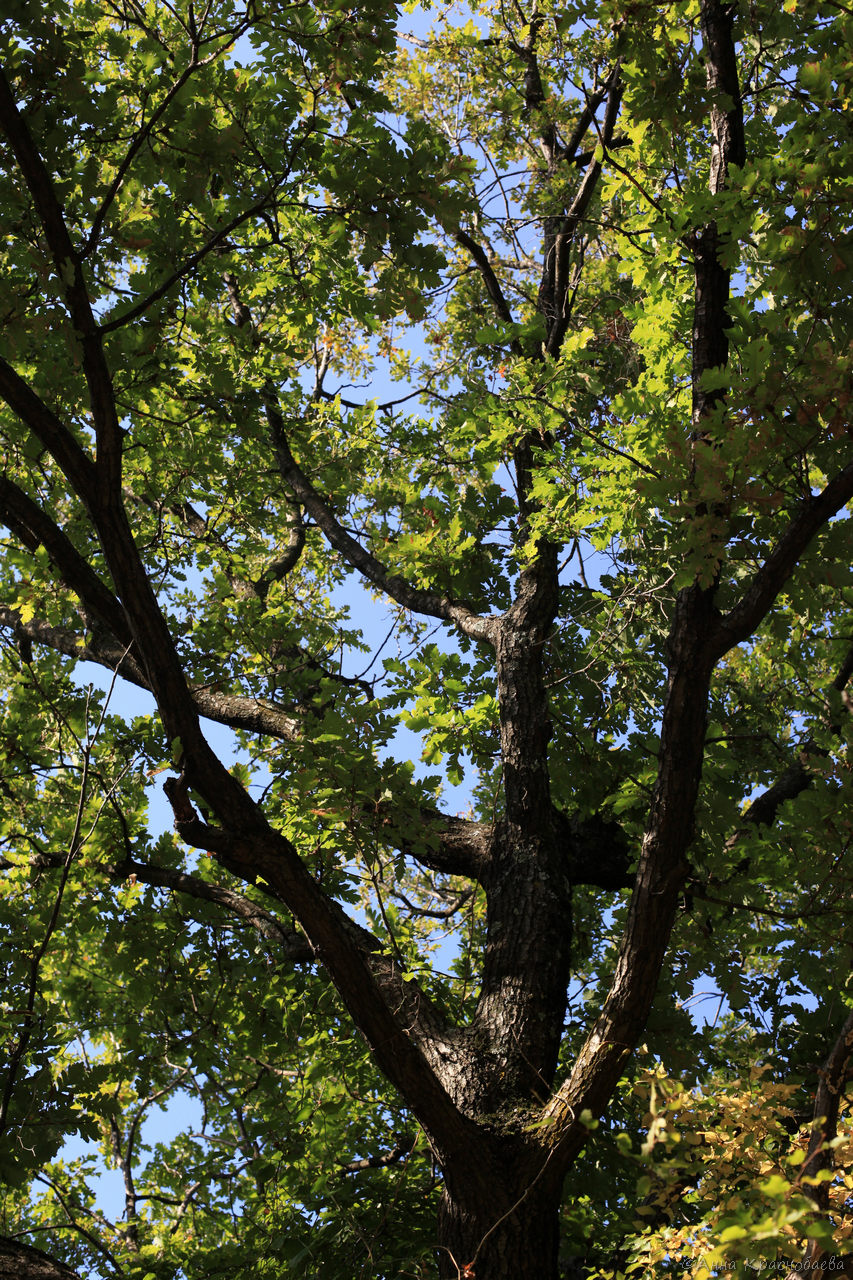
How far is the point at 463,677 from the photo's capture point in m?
5.54

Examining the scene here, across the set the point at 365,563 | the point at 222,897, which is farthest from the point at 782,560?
the point at 365,563

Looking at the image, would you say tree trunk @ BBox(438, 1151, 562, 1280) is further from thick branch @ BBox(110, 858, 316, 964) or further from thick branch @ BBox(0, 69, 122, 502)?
thick branch @ BBox(0, 69, 122, 502)

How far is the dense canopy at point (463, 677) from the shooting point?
9.78 ft

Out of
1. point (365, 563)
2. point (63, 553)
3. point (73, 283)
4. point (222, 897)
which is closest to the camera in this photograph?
point (73, 283)

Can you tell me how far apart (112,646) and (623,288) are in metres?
4.60

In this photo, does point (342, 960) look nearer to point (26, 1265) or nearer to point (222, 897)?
point (26, 1265)

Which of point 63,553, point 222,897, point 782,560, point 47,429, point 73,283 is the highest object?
point 73,283

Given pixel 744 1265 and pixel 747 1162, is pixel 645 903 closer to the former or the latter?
pixel 747 1162

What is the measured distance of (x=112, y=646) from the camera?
6.11 m

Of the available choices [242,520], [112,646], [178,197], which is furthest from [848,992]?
[242,520]

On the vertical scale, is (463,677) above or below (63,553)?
above

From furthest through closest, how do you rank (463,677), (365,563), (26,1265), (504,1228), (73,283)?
(365,563) → (463,677) → (504,1228) → (73,283) → (26,1265)

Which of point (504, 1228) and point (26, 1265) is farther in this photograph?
point (504, 1228)

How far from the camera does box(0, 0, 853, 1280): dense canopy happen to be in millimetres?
2980
